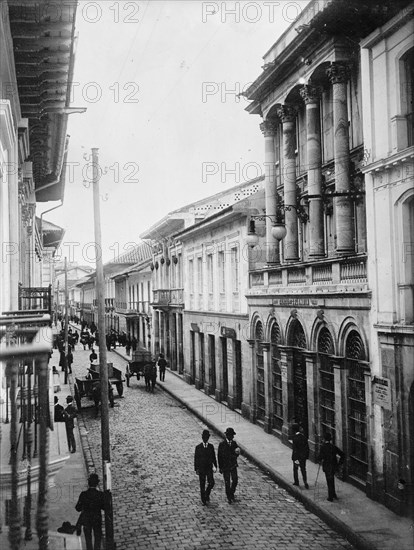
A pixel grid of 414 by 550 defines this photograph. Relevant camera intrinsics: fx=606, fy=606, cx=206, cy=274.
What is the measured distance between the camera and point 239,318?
22.4 meters

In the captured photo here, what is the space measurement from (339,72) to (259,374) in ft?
33.5

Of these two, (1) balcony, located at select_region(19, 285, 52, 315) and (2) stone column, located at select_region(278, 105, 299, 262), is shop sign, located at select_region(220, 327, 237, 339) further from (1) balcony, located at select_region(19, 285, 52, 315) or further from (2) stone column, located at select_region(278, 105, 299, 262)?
(1) balcony, located at select_region(19, 285, 52, 315)

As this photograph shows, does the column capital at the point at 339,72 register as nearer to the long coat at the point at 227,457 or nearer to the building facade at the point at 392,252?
the building facade at the point at 392,252

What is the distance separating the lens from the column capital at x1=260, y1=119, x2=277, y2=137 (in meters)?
20.7

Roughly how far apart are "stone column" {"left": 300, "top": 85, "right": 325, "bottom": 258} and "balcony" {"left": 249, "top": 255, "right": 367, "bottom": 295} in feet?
2.42

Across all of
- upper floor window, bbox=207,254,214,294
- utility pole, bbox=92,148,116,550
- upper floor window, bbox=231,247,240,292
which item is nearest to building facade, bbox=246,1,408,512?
upper floor window, bbox=231,247,240,292

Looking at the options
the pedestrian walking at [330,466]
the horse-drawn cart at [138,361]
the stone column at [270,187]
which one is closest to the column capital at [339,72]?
the stone column at [270,187]

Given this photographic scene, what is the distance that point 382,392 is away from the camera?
12.3 metres

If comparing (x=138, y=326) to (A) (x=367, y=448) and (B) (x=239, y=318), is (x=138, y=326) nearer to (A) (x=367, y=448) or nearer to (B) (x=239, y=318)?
(B) (x=239, y=318)

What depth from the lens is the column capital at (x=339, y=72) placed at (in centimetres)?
1514

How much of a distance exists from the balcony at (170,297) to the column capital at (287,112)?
50.0 ft

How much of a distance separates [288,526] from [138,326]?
39.9 metres

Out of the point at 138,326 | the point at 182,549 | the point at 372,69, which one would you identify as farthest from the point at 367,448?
the point at 138,326

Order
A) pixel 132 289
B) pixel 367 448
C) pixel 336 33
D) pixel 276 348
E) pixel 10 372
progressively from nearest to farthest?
pixel 10 372 < pixel 367 448 < pixel 336 33 < pixel 276 348 < pixel 132 289
